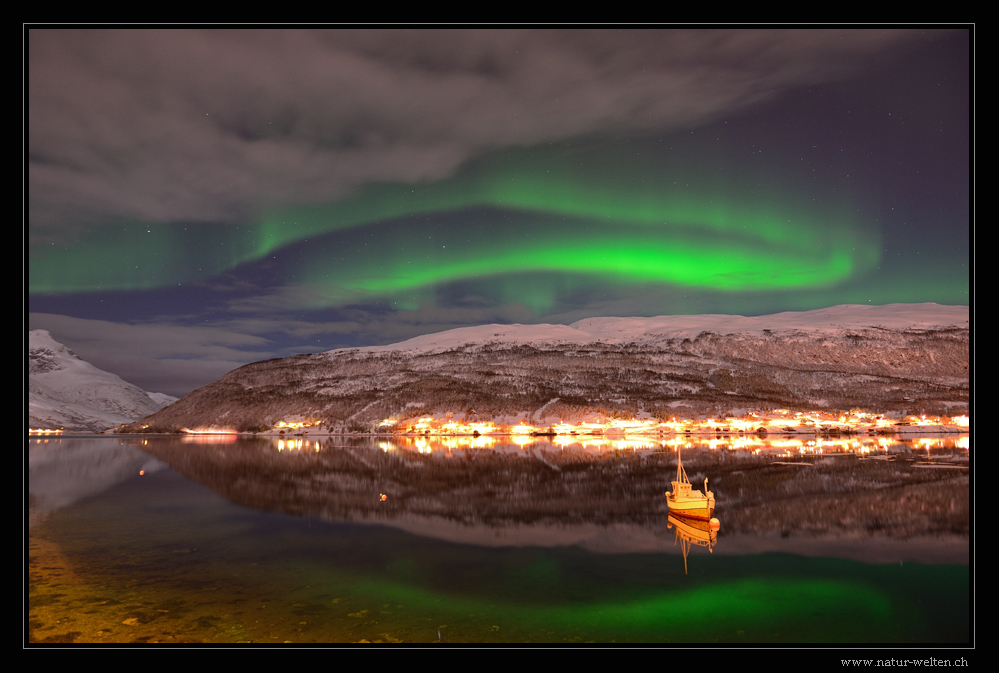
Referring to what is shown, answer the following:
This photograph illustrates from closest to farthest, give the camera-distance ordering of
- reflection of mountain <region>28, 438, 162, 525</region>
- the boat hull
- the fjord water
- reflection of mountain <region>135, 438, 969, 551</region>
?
the fjord water → the boat hull → reflection of mountain <region>135, 438, 969, 551</region> → reflection of mountain <region>28, 438, 162, 525</region>

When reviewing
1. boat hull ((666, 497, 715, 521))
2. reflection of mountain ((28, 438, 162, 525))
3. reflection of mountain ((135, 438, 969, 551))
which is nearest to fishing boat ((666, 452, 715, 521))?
boat hull ((666, 497, 715, 521))

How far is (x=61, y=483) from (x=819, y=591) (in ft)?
205

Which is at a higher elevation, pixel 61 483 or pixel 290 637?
pixel 290 637

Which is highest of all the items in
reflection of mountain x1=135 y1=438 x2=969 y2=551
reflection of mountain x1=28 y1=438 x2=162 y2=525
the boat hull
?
the boat hull

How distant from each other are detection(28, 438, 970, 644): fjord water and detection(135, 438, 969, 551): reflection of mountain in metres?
0.45

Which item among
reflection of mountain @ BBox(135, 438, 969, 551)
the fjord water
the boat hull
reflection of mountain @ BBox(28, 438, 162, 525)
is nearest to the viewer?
the fjord water

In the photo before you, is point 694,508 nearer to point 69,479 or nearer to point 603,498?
point 603,498

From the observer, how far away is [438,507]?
120 ft

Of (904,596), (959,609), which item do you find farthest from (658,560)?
(959,609)

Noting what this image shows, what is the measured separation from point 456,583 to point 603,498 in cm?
2107

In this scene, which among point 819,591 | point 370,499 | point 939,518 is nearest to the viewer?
point 819,591

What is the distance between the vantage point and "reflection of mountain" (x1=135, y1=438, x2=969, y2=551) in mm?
28438

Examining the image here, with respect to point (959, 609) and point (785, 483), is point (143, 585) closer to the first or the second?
point (959, 609)

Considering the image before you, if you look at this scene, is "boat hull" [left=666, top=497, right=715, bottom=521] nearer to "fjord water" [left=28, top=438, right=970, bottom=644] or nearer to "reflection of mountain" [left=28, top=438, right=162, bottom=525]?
"fjord water" [left=28, top=438, right=970, bottom=644]
